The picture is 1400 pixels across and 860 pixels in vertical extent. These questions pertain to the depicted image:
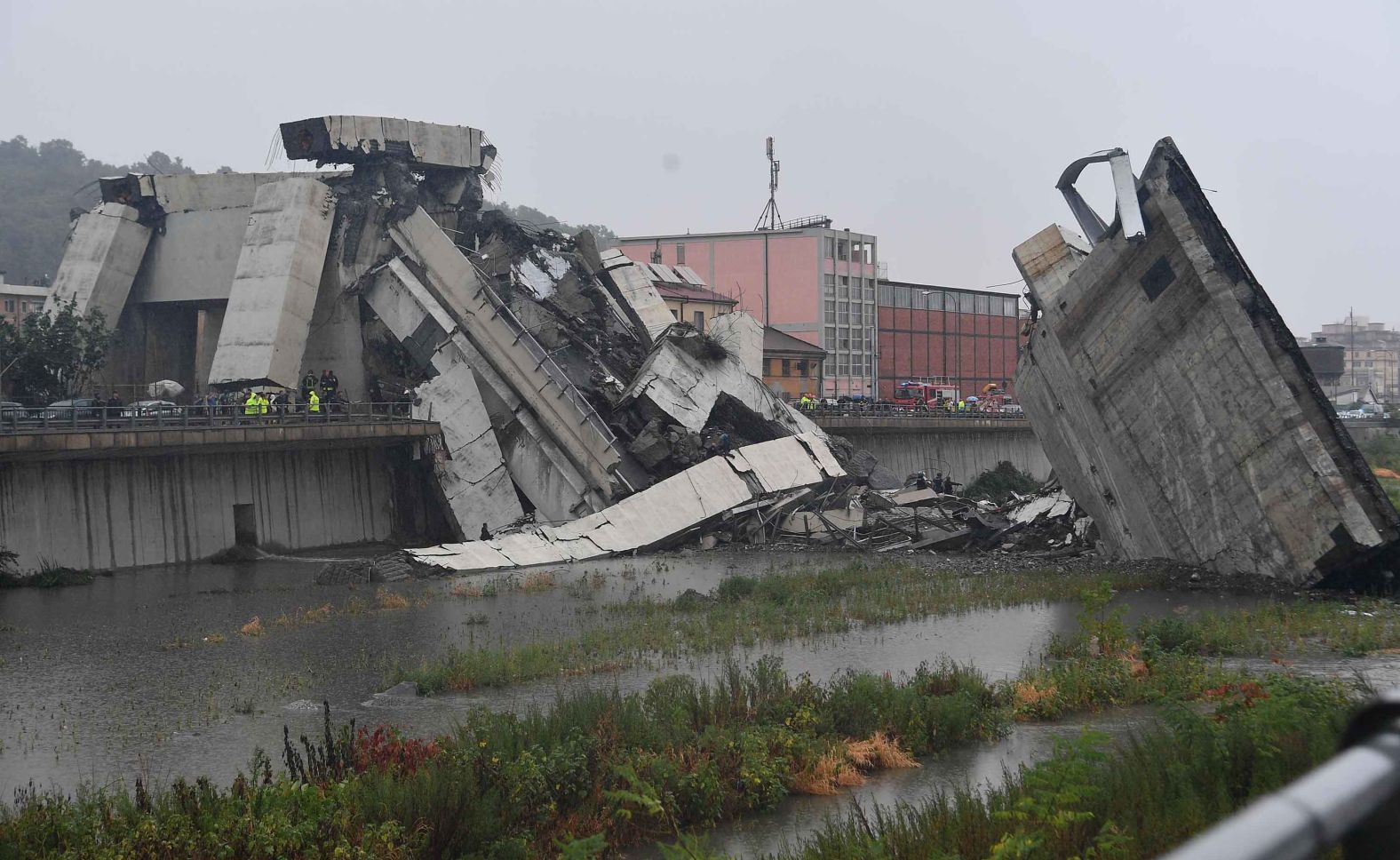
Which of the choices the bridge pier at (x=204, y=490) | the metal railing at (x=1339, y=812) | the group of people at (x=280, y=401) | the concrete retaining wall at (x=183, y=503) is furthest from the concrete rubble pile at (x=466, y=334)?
the metal railing at (x=1339, y=812)

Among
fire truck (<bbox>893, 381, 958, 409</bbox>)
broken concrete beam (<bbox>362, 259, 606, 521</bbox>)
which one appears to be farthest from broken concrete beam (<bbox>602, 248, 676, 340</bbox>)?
fire truck (<bbox>893, 381, 958, 409</bbox>)

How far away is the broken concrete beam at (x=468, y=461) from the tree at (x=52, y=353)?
373 inches

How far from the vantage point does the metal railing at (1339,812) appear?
146 centimetres

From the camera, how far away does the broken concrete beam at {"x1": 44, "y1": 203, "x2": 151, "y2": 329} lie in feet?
120

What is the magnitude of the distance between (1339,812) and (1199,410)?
2374cm

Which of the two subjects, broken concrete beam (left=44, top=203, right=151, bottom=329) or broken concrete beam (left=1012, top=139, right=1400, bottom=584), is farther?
broken concrete beam (left=44, top=203, right=151, bottom=329)

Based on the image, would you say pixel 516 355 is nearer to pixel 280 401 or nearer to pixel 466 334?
pixel 466 334

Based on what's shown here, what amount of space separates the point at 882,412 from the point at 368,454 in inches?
963

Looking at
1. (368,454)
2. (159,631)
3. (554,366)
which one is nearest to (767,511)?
(554,366)

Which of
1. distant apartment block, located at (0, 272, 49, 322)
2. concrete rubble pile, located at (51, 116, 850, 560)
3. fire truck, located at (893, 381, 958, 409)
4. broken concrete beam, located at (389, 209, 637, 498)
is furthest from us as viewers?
distant apartment block, located at (0, 272, 49, 322)

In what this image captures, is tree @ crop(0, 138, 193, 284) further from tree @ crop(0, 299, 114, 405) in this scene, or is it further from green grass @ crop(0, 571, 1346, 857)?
green grass @ crop(0, 571, 1346, 857)

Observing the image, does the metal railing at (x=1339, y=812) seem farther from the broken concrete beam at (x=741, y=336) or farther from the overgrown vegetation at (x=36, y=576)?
the broken concrete beam at (x=741, y=336)

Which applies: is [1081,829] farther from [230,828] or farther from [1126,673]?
[1126,673]

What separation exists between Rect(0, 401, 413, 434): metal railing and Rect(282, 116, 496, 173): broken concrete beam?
7689mm
